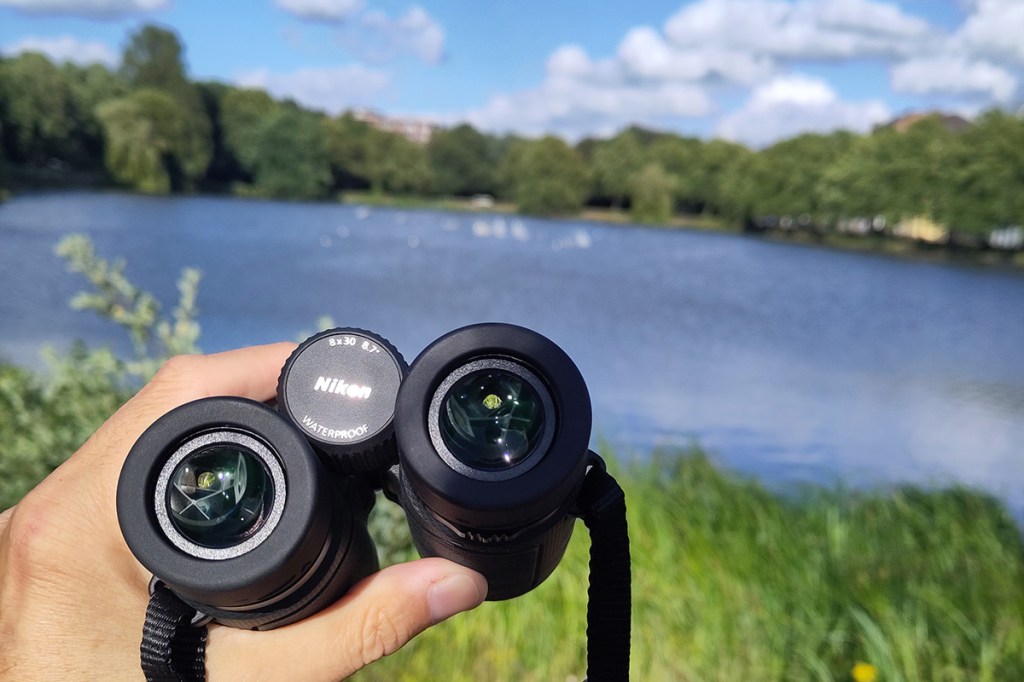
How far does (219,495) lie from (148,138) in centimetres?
975

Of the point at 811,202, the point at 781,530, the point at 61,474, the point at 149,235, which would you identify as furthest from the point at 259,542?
the point at 811,202

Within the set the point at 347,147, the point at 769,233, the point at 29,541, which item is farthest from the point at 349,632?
the point at 769,233

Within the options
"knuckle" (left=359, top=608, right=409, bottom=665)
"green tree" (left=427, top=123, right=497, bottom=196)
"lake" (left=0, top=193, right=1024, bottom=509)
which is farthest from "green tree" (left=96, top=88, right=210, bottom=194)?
"knuckle" (left=359, top=608, right=409, bottom=665)

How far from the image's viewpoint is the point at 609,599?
A: 1.37m

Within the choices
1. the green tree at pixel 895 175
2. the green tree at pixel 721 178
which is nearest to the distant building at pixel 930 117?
the green tree at pixel 895 175

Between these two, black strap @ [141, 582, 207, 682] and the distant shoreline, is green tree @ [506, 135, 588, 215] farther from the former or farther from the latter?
black strap @ [141, 582, 207, 682]

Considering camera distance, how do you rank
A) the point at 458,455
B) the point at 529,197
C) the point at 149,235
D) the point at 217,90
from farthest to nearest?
the point at 529,197, the point at 217,90, the point at 149,235, the point at 458,455

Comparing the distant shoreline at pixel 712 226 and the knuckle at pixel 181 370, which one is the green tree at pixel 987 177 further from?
the knuckle at pixel 181 370

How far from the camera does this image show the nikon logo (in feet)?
4.64

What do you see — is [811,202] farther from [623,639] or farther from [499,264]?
[623,639]

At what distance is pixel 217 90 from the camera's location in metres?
11.5

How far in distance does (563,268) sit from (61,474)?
1176cm

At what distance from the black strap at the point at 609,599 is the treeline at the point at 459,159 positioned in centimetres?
984

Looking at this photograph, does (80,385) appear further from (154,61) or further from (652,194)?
(652,194)
